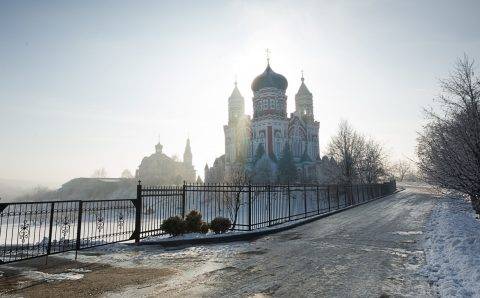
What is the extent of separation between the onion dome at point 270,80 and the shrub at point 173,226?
1898 inches

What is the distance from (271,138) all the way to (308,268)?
1999 inches

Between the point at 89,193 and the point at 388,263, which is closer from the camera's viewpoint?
the point at 388,263

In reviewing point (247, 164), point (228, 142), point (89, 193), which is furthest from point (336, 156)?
point (89, 193)

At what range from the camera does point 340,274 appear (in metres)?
6.59

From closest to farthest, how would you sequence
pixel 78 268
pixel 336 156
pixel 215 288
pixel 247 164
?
pixel 215 288 < pixel 78 268 < pixel 336 156 < pixel 247 164

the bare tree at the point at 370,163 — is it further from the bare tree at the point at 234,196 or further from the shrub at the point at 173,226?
the shrub at the point at 173,226

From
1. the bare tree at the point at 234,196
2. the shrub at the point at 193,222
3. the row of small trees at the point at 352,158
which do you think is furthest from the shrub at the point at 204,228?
the row of small trees at the point at 352,158

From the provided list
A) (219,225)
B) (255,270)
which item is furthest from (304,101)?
(255,270)

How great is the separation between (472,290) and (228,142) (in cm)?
6162

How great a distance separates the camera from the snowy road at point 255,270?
5.70 m

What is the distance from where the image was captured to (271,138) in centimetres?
5750

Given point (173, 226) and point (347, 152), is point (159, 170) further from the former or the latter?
point (173, 226)

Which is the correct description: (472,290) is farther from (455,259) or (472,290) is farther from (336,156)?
(336,156)

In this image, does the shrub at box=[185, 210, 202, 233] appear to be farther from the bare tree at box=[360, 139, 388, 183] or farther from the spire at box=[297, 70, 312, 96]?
the spire at box=[297, 70, 312, 96]
